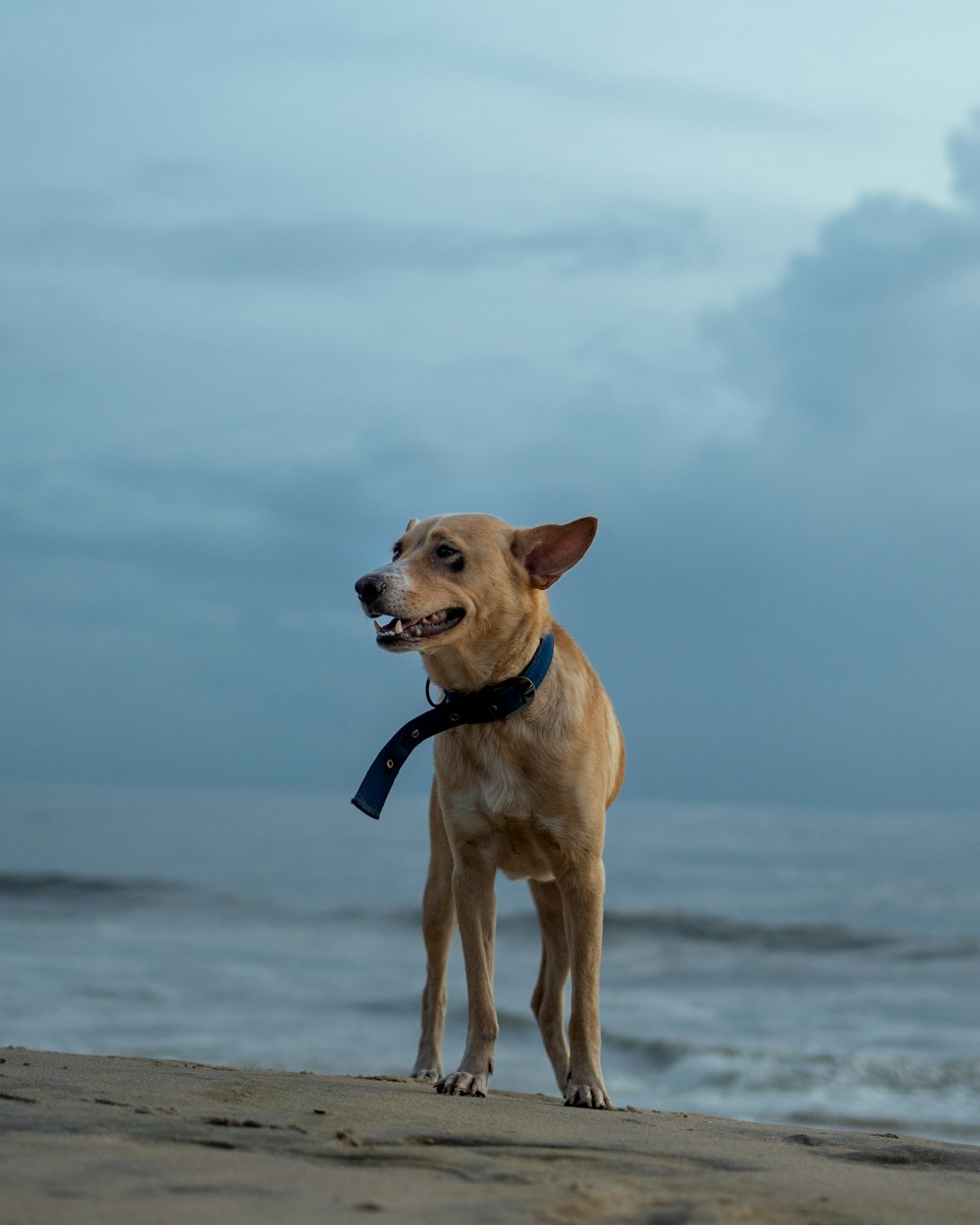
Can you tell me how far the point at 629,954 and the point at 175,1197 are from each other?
17114mm

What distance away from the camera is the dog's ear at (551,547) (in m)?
5.64

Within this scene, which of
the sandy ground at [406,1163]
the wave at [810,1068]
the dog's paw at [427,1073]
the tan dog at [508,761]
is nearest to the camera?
the sandy ground at [406,1163]

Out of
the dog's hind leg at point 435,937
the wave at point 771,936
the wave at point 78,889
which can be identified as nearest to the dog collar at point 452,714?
the dog's hind leg at point 435,937

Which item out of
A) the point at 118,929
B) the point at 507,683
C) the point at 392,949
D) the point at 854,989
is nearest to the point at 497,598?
the point at 507,683

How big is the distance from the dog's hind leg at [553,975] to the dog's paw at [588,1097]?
1414 mm

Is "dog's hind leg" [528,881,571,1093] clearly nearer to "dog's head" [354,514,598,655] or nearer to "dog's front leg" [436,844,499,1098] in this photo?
"dog's front leg" [436,844,499,1098]

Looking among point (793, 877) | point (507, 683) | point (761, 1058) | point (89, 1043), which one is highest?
point (793, 877)

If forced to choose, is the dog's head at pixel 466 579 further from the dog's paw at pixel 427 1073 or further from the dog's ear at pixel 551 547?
the dog's paw at pixel 427 1073

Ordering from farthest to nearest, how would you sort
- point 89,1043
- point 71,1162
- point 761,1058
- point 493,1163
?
point 761,1058 < point 89,1043 < point 493,1163 < point 71,1162

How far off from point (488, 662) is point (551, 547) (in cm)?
56

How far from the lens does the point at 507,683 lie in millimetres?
5641

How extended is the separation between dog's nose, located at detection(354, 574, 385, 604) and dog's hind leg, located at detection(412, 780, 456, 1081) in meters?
1.72

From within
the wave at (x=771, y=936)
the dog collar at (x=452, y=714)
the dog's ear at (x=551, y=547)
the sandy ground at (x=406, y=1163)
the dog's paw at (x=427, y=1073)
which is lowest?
the sandy ground at (x=406, y=1163)

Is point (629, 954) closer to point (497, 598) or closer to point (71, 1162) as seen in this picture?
point (497, 598)
